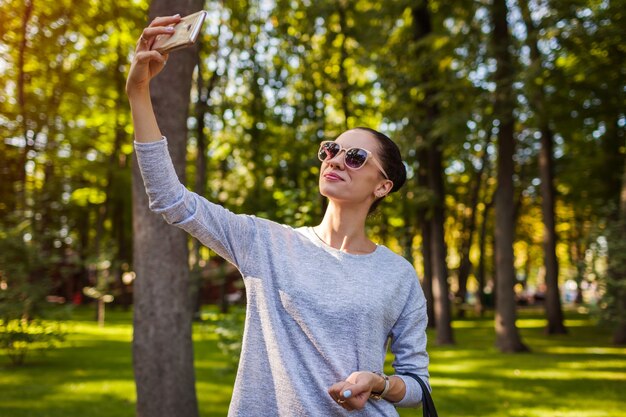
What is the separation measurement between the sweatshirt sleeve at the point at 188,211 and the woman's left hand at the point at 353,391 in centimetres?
59

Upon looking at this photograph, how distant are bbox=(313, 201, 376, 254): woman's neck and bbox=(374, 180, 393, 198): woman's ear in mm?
143

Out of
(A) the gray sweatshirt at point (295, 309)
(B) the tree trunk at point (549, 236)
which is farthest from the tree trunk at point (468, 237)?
(A) the gray sweatshirt at point (295, 309)

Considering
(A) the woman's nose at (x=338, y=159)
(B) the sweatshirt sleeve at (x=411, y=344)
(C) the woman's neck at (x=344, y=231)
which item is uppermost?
(A) the woman's nose at (x=338, y=159)

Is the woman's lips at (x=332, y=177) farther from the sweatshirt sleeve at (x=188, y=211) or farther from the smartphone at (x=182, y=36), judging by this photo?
the smartphone at (x=182, y=36)

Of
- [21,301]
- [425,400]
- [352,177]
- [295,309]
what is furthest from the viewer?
[21,301]

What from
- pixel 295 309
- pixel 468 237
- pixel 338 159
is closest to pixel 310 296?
pixel 295 309

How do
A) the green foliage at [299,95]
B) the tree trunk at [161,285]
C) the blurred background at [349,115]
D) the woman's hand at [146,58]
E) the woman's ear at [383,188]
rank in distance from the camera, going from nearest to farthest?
the woman's hand at [146,58]
the woman's ear at [383,188]
the tree trunk at [161,285]
the blurred background at [349,115]
the green foliage at [299,95]

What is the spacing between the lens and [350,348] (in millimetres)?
2439

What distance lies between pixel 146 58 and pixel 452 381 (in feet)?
40.3

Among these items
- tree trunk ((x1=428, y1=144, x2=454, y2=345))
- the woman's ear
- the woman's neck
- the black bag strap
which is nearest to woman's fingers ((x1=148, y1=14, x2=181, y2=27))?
the woman's neck

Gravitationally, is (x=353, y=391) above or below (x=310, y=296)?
below

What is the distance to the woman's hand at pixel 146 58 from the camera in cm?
220

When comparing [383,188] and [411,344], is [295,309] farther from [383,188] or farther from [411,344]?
[383,188]

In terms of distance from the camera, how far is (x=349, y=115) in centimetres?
2316
